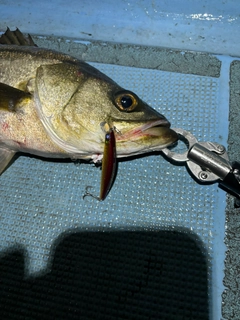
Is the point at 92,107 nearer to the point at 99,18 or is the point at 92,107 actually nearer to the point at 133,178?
the point at 133,178

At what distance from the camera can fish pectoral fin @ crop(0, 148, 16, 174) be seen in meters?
1.88

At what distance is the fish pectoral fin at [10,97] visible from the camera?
161 cm

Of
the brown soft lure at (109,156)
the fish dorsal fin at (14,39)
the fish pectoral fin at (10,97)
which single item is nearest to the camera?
the brown soft lure at (109,156)

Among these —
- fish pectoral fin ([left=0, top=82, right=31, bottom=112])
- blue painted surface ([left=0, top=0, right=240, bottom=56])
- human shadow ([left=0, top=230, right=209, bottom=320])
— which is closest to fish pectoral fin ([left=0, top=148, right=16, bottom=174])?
fish pectoral fin ([left=0, top=82, right=31, bottom=112])

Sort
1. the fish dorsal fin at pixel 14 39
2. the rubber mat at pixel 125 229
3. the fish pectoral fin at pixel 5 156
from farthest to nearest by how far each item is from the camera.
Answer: the fish dorsal fin at pixel 14 39 → the fish pectoral fin at pixel 5 156 → the rubber mat at pixel 125 229

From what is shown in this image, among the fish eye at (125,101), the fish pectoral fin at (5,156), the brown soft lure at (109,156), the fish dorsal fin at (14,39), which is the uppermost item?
the fish dorsal fin at (14,39)

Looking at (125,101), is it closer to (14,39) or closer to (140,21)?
(14,39)

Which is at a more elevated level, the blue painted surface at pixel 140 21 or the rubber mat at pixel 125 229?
the blue painted surface at pixel 140 21

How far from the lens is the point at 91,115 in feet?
5.15

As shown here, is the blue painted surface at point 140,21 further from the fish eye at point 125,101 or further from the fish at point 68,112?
the fish eye at point 125,101

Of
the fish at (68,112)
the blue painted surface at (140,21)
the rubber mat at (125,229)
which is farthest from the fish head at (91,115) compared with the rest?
the blue painted surface at (140,21)

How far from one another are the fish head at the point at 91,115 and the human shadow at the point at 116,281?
0.56m

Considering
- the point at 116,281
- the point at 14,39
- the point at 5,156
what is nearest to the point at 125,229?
the point at 116,281

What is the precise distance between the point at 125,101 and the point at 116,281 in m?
0.99
